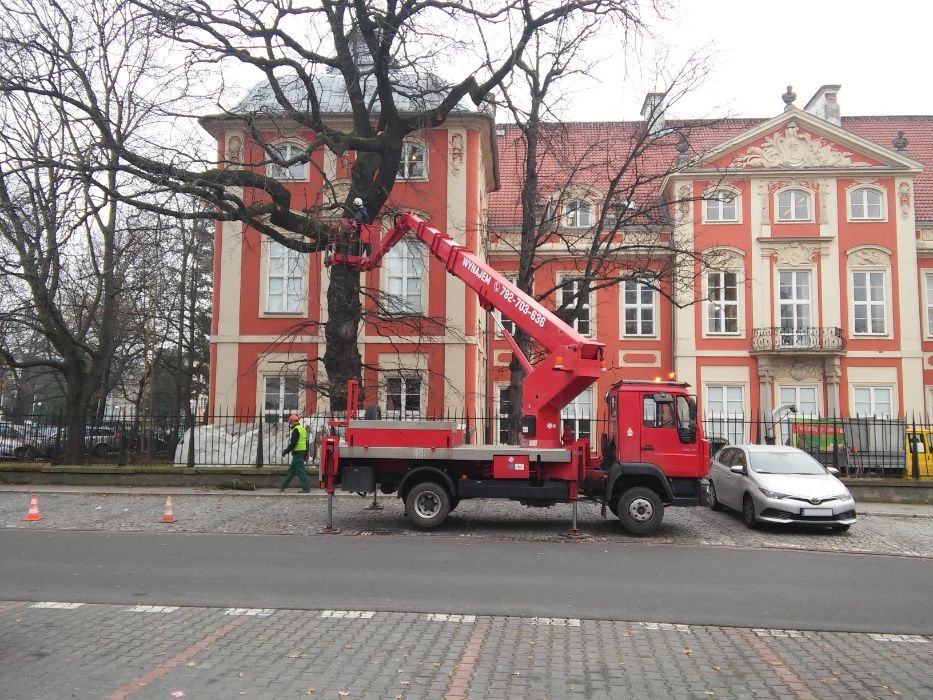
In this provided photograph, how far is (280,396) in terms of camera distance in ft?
91.3

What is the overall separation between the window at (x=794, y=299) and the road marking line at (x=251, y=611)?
30986 millimetres

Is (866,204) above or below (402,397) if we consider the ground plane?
above

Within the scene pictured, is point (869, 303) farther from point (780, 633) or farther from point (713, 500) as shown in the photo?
point (780, 633)

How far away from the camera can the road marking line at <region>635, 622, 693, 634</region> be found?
281 inches

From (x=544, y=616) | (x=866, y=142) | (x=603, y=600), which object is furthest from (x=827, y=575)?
(x=866, y=142)

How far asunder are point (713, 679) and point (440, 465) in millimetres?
7643

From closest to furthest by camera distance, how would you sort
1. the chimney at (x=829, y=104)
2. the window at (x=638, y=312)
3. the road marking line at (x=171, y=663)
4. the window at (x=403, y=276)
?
the road marking line at (x=171, y=663), the window at (x=403, y=276), the window at (x=638, y=312), the chimney at (x=829, y=104)

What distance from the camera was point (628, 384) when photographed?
43.9ft

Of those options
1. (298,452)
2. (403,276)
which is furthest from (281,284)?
(298,452)

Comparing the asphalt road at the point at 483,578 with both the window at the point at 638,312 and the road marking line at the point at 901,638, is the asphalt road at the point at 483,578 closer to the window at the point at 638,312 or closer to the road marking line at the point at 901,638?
the road marking line at the point at 901,638

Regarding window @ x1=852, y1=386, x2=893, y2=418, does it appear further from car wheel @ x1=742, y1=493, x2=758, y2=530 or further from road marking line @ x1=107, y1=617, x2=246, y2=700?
road marking line @ x1=107, y1=617, x2=246, y2=700

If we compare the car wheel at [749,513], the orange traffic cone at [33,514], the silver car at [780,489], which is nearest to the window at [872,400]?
the silver car at [780,489]

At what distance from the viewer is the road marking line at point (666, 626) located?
7.13 metres

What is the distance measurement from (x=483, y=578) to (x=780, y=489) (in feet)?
23.3
